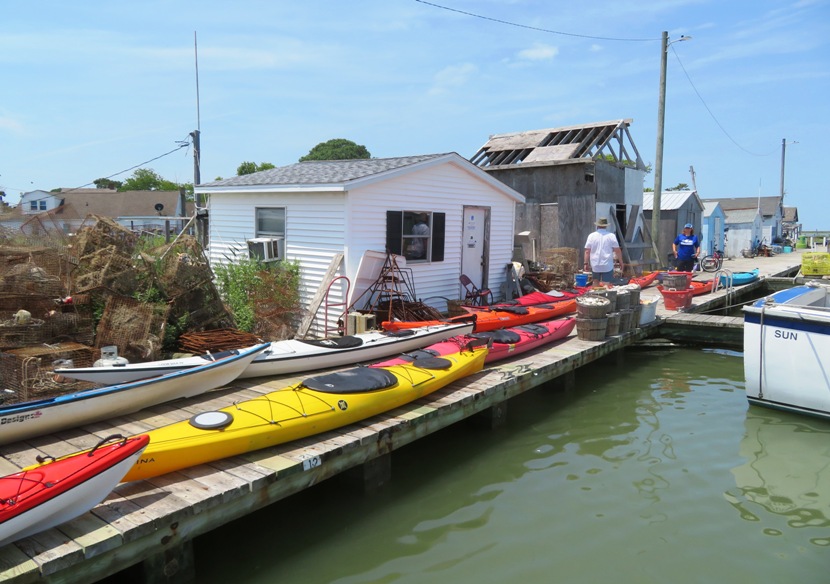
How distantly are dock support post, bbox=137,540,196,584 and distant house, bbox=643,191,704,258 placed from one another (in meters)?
21.1

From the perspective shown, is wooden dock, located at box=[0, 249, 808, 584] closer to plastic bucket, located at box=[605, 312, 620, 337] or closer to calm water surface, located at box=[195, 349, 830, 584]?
calm water surface, located at box=[195, 349, 830, 584]

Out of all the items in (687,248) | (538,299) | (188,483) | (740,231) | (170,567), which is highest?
(740,231)

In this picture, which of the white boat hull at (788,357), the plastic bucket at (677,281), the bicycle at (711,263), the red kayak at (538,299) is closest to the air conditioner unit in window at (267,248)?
the red kayak at (538,299)

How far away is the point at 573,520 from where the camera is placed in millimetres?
5520

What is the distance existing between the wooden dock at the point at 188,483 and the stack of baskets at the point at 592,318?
9.81ft

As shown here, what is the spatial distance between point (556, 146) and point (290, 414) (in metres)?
15.4

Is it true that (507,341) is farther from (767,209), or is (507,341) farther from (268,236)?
(767,209)

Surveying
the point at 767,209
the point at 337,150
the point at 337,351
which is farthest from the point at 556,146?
the point at 337,150

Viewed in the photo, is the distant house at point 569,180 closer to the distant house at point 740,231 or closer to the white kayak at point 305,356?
the white kayak at point 305,356

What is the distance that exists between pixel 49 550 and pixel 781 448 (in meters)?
7.78

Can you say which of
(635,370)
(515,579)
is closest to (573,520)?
(515,579)

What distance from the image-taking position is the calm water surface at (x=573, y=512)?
4809 millimetres

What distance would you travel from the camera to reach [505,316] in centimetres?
1005

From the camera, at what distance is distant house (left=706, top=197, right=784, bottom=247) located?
42.9 metres
